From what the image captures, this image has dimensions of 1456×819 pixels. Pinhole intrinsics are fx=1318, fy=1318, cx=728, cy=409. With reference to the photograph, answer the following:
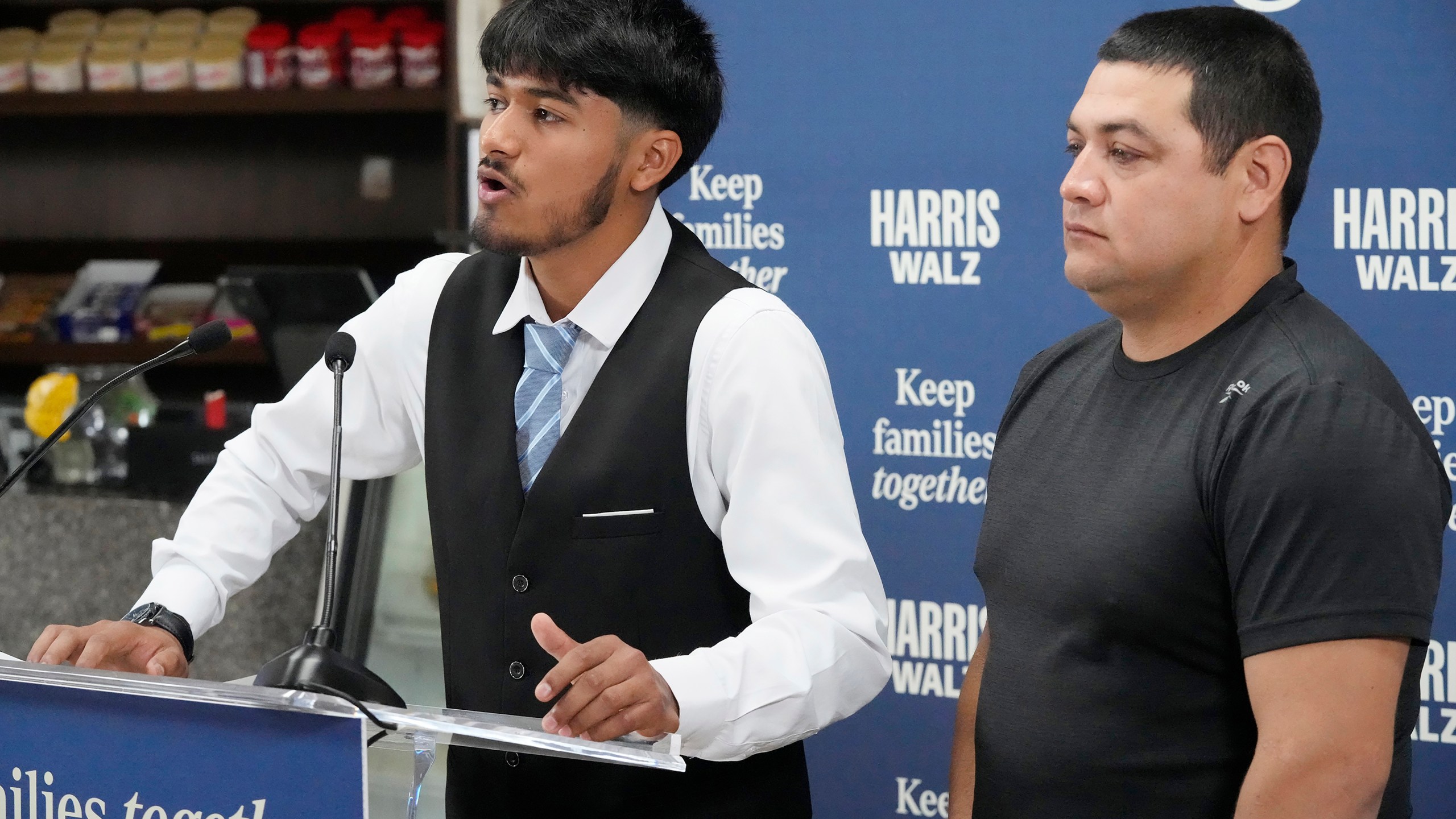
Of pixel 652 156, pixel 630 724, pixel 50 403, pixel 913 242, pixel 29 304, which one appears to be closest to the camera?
pixel 630 724

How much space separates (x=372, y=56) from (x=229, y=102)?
40 centimetres

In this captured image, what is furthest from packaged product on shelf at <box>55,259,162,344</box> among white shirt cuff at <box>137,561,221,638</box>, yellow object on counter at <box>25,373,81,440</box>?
white shirt cuff at <box>137,561,221,638</box>

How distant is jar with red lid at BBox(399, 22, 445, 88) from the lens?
3258 mm

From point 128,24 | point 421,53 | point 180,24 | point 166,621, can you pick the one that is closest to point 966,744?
point 166,621

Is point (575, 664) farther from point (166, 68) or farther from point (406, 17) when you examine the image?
point (166, 68)

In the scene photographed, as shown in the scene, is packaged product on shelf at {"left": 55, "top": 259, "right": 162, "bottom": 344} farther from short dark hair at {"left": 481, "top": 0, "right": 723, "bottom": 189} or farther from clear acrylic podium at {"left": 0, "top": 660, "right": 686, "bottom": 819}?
clear acrylic podium at {"left": 0, "top": 660, "right": 686, "bottom": 819}

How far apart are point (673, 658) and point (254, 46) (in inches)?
108

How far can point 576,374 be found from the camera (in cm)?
140

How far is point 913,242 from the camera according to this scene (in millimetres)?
1932

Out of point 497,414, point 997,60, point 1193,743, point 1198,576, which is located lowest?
point 1193,743

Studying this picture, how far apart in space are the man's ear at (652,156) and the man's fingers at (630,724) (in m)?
0.63

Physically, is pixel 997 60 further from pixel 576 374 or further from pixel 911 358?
pixel 576 374

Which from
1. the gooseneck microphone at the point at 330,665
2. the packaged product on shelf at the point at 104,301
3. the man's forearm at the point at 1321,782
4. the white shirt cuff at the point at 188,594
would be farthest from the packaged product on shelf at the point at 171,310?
the man's forearm at the point at 1321,782

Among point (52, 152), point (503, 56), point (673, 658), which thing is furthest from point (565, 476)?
point (52, 152)
